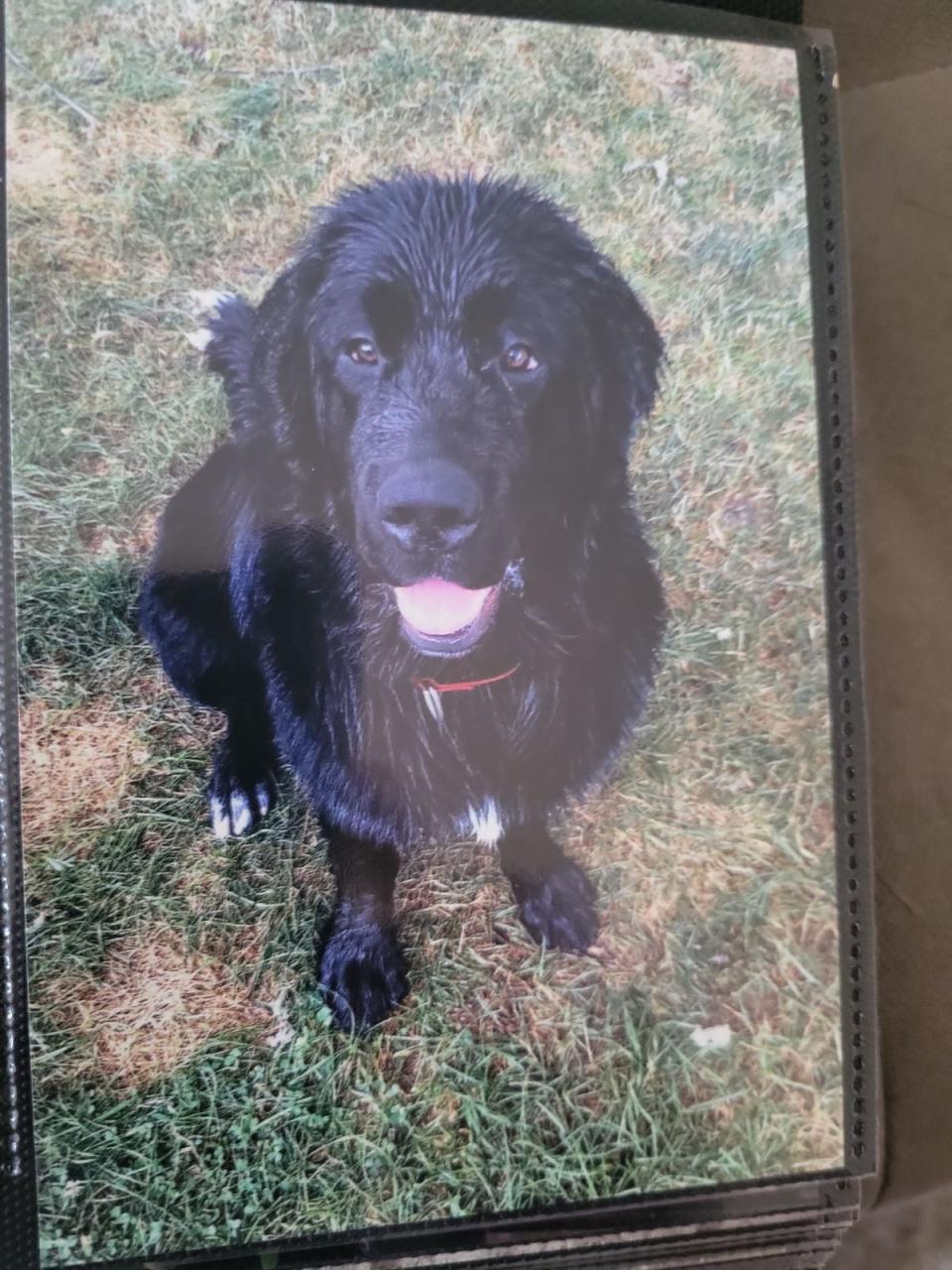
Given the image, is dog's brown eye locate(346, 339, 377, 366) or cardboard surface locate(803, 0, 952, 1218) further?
cardboard surface locate(803, 0, 952, 1218)

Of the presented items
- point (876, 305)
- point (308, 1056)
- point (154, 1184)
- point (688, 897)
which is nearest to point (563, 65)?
point (876, 305)

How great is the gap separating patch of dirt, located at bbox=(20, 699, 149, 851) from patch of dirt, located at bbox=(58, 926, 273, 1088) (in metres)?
0.16

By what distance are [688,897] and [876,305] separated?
0.80 metres

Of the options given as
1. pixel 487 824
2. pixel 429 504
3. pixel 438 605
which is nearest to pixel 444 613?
pixel 438 605

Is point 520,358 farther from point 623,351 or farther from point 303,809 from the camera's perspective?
point 303,809

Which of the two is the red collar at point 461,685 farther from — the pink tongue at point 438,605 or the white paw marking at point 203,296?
the white paw marking at point 203,296

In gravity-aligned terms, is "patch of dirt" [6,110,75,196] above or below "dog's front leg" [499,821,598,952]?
above

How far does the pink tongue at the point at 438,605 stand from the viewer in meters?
0.99

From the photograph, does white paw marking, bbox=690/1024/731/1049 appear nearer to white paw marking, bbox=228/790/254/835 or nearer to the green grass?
the green grass

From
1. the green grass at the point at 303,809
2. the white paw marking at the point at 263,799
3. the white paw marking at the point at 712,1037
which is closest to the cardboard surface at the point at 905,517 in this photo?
the green grass at the point at 303,809

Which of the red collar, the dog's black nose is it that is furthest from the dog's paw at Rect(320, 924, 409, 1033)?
the dog's black nose

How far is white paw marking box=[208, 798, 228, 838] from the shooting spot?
1000mm

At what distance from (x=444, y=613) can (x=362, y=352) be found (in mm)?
306

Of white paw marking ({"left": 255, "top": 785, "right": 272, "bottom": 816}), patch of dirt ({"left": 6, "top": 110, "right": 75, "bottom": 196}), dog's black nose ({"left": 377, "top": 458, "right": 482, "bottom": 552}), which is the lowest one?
white paw marking ({"left": 255, "top": 785, "right": 272, "bottom": 816})
